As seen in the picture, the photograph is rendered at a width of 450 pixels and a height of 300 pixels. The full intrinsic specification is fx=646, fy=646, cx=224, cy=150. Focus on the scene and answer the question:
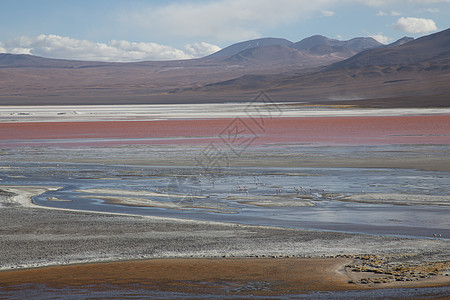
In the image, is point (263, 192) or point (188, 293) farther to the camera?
point (263, 192)

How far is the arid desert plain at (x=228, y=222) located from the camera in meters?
9.67

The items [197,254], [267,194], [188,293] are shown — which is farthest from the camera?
[267,194]

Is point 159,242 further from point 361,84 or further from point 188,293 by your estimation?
point 361,84

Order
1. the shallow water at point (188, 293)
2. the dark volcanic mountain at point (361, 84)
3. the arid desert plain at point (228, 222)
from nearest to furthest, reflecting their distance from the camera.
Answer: the shallow water at point (188, 293), the arid desert plain at point (228, 222), the dark volcanic mountain at point (361, 84)

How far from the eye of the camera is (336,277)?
9.87 metres


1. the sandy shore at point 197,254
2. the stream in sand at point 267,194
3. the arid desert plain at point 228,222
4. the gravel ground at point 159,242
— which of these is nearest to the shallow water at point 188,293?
the arid desert plain at point 228,222

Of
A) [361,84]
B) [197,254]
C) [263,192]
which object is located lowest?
[263,192]

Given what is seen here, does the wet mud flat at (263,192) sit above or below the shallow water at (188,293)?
below

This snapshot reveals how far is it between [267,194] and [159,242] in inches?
240

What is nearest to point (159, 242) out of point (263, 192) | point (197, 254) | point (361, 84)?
point (197, 254)

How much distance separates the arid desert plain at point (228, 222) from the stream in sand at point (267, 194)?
5 centimetres

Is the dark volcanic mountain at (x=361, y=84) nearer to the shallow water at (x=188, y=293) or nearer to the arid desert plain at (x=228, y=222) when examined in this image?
the arid desert plain at (x=228, y=222)

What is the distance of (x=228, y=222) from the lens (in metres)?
14.3

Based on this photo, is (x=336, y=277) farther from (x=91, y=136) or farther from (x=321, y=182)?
(x=91, y=136)
